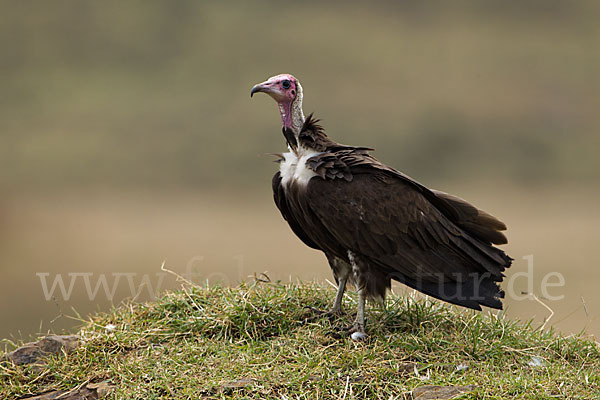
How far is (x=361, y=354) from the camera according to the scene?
393 cm

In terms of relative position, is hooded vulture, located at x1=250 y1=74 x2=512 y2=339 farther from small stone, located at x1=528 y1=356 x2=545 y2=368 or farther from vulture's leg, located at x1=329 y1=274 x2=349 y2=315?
small stone, located at x1=528 y1=356 x2=545 y2=368

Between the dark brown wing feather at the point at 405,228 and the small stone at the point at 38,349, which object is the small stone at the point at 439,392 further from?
the small stone at the point at 38,349

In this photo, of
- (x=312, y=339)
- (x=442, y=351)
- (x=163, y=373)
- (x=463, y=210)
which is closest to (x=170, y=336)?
(x=163, y=373)

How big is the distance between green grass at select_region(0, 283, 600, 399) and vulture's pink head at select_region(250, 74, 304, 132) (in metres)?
1.13

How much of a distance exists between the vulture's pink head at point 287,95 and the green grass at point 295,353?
1.13 meters

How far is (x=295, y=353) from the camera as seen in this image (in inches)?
158

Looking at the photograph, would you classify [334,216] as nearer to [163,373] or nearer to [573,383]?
[163,373]

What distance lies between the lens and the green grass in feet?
12.2

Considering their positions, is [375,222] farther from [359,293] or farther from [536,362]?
[536,362]

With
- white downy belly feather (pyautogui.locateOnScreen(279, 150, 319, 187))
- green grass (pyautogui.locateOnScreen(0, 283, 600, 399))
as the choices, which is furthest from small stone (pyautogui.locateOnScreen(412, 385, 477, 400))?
white downy belly feather (pyautogui.locateOnScreen(279, 150, 319, 187))

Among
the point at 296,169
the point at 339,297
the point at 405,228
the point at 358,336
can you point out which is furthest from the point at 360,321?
the point at 296,169

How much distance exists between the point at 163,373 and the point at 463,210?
196cm

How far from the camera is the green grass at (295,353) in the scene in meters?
3.71

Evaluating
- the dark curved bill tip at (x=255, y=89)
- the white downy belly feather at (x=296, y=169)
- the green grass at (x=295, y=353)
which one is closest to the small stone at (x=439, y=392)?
the green grass at (x=295, y=353)
